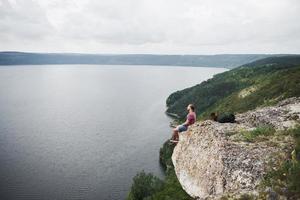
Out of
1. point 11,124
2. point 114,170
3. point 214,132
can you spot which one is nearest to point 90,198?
point 114,170

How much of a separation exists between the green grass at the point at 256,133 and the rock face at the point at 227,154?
620 millimetres

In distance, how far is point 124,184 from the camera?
89.8 metres

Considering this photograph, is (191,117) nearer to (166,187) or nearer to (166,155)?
(166,187)

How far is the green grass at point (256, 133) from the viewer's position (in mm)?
26375

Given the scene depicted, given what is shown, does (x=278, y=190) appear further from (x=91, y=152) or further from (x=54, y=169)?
(x=91, y=152)

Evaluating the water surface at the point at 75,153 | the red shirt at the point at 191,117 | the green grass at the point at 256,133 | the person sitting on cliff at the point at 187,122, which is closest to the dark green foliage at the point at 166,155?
the water surface at the point at 75,153

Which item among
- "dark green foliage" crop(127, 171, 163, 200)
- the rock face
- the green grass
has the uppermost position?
the green grass

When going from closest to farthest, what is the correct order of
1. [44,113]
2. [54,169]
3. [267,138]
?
[267,138] < [54,169] < [44,113]

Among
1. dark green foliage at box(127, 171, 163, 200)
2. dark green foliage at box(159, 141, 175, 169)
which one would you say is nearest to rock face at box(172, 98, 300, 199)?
dark green foliage at box(127, 171, 163, 200)

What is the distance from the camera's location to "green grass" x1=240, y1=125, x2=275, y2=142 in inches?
1038

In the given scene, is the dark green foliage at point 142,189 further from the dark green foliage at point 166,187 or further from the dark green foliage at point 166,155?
the dark green foliage at point 166,155

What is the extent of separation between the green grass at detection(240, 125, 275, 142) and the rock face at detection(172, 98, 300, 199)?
62cm

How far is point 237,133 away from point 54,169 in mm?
79161

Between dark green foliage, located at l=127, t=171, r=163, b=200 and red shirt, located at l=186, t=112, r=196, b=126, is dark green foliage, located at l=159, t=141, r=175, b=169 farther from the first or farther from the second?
red shirt, located at l=186, t=112, r=196, b=126
